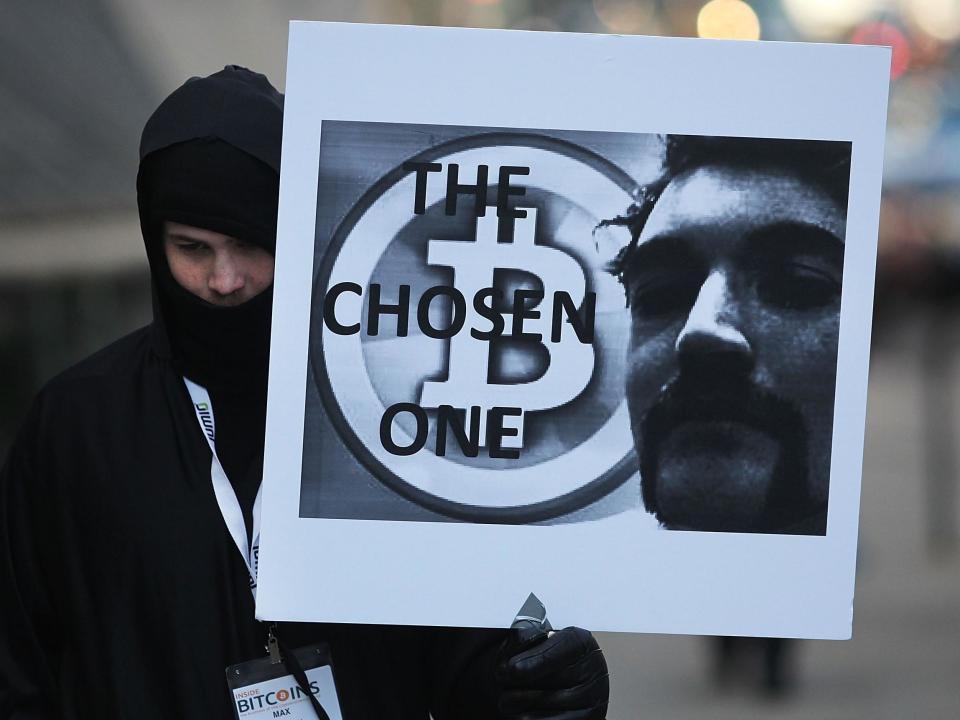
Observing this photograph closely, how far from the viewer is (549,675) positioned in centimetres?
228

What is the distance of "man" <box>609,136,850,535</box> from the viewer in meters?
2.29

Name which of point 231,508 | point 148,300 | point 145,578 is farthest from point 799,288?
point 148,300

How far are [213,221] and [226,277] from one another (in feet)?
0.29

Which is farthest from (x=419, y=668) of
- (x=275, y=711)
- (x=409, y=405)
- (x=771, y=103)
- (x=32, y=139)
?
(x=32, y=139)

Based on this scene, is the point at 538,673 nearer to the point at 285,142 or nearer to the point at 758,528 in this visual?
the point at 758,528

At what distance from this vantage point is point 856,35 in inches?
1545

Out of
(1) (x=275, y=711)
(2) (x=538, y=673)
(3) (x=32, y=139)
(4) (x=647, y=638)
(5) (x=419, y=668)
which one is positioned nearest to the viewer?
(2) (x=538, y=673)

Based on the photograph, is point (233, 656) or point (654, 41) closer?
point (654, 41)

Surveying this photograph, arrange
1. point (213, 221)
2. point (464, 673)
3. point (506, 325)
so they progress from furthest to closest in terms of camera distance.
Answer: point (464, 673) → point (213, 221) → point (506, 325)

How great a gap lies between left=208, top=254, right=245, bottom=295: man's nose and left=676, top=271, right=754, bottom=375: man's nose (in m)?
0.67

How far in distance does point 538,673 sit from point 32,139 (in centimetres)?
506

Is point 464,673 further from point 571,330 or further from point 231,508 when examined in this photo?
point 571,330

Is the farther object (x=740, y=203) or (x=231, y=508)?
(x=231, y=508)

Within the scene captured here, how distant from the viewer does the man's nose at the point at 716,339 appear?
2285 millimetres
